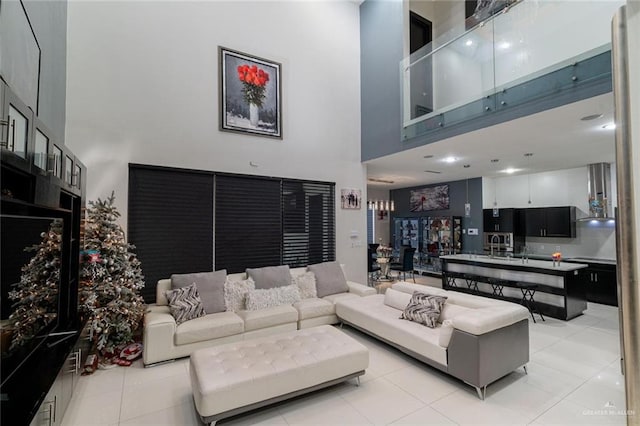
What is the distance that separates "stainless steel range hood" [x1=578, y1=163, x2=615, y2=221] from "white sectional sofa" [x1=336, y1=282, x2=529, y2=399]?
16.7 feet

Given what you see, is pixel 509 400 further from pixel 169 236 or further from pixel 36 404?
pixel 169 236

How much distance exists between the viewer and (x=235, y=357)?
105 inches

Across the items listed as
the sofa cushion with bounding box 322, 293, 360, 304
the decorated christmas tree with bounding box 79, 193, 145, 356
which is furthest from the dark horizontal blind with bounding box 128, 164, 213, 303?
the sofa cushion with bounding box 322, 293, 360, 304

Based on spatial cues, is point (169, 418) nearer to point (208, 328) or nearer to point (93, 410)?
point (93, 410)

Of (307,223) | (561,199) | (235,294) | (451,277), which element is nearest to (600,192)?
(561,199)

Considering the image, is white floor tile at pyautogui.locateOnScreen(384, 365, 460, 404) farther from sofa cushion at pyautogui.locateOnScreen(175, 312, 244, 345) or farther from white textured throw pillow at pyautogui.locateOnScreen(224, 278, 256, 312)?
white textured throw pillow at pyautogui.locateOnScreen(224, 278, 256, 312)

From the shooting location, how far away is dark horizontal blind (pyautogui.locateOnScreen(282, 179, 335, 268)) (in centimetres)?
548

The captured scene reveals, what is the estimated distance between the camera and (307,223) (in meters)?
5.70

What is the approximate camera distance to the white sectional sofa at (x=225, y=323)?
3.35m

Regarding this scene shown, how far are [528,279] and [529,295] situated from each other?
0.92 feet

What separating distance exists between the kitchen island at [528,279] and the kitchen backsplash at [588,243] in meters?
1.72

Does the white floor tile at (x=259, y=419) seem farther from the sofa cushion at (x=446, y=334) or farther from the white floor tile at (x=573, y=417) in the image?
the white floor tile at (x=573, y=417)

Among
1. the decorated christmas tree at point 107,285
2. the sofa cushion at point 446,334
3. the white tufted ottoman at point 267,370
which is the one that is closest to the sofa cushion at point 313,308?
the white tufted ottoman at point 267,370

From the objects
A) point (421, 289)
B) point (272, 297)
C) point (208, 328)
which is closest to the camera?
point (208, 328)
